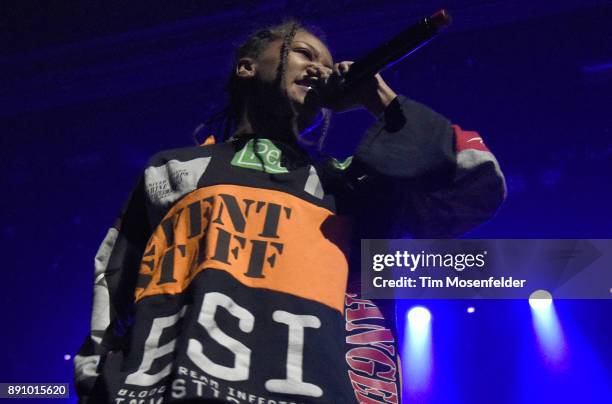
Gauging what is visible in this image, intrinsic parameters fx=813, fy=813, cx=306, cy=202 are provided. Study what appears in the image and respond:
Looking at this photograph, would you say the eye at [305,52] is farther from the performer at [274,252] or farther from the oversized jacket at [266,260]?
the oversized jacket at [266,260]

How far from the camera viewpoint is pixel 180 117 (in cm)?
264

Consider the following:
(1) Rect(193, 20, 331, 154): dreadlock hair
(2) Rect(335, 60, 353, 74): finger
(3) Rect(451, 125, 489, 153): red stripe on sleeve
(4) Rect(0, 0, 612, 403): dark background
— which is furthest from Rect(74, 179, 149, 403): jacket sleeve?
(4) Rect(0, 0, 612, 403): dark background

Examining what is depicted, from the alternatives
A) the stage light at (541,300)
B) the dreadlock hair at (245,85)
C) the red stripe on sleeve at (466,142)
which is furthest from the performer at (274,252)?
the stage light at (541,300)

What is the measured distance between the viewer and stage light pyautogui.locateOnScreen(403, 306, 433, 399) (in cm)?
227

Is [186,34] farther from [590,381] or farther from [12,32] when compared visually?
[590,381]

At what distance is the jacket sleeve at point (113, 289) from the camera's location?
107 centimetres

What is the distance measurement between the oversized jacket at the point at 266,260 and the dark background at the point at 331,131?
116 cm

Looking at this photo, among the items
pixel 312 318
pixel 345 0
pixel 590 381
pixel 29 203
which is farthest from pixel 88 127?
pixel 312 318

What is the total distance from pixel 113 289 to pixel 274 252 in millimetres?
268

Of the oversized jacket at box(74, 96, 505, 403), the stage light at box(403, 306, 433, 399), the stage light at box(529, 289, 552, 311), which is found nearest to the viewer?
the oversized jacket at box(74, 96, 505, 403)

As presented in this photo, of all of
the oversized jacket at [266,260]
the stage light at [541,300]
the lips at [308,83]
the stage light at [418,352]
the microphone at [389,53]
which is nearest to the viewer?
the oversized jacket at [266,260]

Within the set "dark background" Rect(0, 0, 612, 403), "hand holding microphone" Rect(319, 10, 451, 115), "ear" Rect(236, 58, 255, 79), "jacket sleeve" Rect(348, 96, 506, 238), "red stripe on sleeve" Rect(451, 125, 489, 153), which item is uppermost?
"dark background" Rect(0, 0, 612, 403)

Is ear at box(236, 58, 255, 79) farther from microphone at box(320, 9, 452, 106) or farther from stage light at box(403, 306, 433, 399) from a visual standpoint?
stage light at box(403, 306, 433, 399)

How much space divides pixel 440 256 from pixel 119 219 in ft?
3.09
